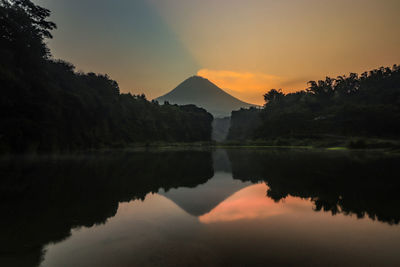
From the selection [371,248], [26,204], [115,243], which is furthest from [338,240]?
[26,204]

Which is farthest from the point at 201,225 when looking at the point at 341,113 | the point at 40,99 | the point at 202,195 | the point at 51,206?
the point at 341,113

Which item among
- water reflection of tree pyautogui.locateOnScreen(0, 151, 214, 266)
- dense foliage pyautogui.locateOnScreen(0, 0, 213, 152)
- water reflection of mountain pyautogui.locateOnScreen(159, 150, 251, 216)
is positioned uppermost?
dense foliage pyautogui.locateOnScreen(0, 0, 213, 152)

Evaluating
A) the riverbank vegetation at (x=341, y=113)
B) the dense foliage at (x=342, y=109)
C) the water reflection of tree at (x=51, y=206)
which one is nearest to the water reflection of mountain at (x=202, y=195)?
the water reflection of tree at (x=51, y=206)

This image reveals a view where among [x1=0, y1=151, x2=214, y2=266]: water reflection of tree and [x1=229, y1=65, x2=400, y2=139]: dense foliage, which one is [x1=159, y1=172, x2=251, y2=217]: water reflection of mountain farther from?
[x1=229, y1=65, x2=400, y2=139]: dense foliage

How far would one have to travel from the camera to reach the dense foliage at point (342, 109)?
260 feet

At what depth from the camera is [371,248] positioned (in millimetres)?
5051

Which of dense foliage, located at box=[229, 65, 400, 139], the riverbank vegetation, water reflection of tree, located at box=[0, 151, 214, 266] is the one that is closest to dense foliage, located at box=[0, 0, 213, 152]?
water reflection of tree, located at box=[0, 151, 214, 266]

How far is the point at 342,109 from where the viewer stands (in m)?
90.0

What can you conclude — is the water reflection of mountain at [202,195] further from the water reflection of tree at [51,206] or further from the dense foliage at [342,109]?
the dense foliage at [342,109]

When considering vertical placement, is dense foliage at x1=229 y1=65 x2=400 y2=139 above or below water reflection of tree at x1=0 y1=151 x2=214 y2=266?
above

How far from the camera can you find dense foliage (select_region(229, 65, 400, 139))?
7912 cm

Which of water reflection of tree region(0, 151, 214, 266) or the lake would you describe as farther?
water reflection of tree region(0, 151, 214, 266)

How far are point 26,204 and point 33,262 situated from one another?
208 inches

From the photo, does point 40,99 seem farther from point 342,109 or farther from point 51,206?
point 342,109
